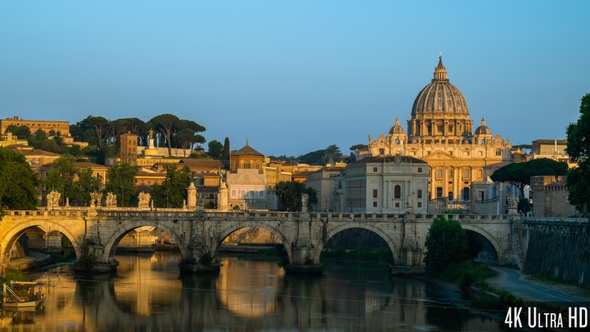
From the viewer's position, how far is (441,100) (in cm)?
18962

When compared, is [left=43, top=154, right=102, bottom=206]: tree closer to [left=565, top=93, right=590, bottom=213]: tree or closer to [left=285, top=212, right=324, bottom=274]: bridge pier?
[left=285, top=212, right=324, bottom=274]: bridge pier

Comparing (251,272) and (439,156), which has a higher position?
(439,156)

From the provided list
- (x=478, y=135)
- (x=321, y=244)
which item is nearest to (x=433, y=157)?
(x=478, y=135)

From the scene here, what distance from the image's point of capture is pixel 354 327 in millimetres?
53094

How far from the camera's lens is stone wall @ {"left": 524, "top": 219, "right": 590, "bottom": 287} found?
59062mm

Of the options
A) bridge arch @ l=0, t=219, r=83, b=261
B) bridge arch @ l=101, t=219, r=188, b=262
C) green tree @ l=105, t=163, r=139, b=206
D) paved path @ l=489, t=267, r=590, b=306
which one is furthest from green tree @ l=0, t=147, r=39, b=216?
green tree @ l=105, t=163, r=139, b=206

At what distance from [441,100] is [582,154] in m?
130

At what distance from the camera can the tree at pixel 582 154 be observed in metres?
57.0

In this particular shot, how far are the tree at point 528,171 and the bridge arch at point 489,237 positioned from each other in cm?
3917

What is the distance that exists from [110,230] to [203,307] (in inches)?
682

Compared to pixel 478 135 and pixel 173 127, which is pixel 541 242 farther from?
pixel 173 127

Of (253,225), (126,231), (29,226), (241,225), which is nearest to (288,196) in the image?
(241,225)

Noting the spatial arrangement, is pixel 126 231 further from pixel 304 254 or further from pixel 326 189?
pixel 326 189

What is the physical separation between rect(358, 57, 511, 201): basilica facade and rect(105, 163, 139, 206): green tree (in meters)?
44.5
